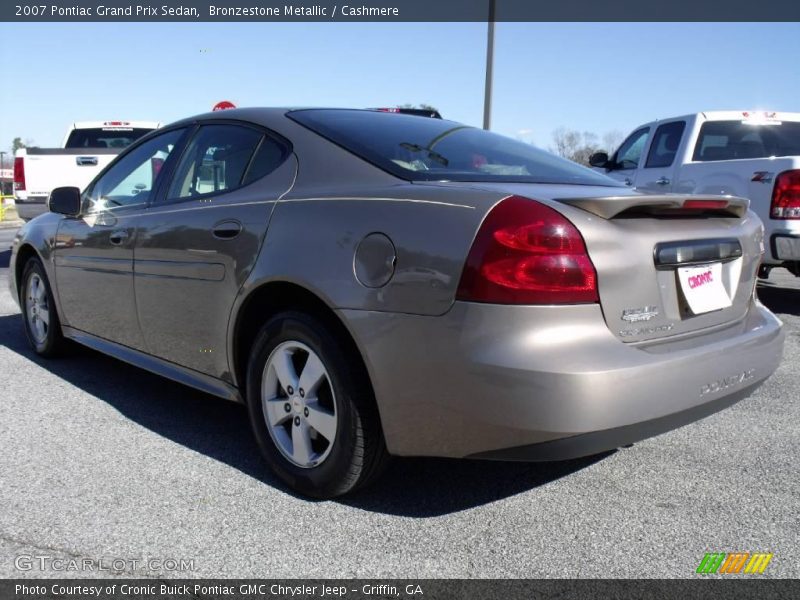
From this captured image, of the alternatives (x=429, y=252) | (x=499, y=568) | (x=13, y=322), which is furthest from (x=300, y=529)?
(x=13, y=322)

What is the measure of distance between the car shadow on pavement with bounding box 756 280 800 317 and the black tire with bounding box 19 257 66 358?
6.02 meters

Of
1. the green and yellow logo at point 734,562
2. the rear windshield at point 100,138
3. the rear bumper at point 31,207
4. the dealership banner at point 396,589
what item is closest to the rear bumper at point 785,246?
the green and yellow logo at point 734,562

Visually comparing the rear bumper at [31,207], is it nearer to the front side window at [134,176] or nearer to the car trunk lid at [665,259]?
the front side window at [134,176]

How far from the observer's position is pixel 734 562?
244cm

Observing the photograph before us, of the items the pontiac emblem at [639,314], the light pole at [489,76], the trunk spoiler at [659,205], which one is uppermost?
the light pole at [489,76]

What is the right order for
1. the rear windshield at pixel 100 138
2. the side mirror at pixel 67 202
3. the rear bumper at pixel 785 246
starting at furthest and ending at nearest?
the rear windshield at pixel 100 138, the rear bumper at pixel 785 246, the side mirror at pixel 67 202

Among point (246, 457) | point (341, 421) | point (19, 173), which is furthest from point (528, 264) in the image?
point (19, 173)

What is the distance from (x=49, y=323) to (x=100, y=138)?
999 cm

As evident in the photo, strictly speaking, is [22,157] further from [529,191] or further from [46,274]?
[529,191]

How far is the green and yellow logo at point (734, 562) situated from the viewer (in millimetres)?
2395

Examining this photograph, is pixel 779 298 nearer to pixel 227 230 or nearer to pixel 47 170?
pixel 227 230

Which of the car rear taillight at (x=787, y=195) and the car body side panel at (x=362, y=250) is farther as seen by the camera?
the car rear taillight at (x=787, y=195)

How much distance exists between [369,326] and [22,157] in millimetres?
11254

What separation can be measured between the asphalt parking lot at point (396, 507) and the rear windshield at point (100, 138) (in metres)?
10.9
